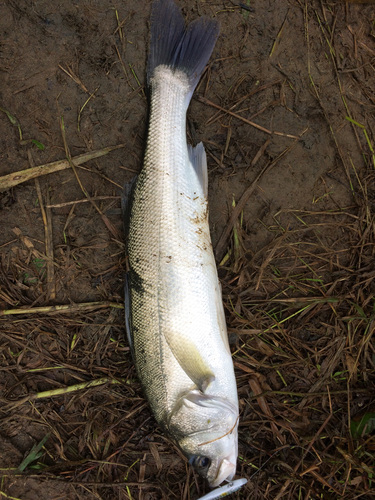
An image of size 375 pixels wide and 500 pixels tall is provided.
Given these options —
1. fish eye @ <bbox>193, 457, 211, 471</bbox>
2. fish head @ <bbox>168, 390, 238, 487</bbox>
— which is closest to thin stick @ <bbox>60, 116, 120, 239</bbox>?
fish head @ <bbox>168, 390, 238, 487</bbox>

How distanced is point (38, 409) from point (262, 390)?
195 cm

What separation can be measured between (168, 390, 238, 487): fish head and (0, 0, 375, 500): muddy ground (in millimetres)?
523

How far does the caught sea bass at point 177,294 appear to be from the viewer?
234 centimetres

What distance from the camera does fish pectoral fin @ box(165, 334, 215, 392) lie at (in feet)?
7.70

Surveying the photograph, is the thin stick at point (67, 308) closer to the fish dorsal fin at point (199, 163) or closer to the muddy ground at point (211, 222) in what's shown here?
the muddy ground at point (211, 222)

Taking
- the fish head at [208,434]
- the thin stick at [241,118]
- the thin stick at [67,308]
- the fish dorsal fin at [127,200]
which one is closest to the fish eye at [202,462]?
the fish head at [208,434]

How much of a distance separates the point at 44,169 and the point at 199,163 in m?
1.36

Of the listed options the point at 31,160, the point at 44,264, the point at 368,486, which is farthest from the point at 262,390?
the point at 31,160

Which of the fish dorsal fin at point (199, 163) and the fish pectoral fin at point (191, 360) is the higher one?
the fish dorsal fin at point (199, 163)

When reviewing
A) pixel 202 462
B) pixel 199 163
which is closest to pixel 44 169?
pixel 199 163

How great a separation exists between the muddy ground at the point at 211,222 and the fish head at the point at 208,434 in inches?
20.6

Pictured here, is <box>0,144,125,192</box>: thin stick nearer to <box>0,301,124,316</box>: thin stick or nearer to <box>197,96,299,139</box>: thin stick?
<box>197,96,299,139</box>: thin stick

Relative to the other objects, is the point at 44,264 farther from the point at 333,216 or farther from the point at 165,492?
the point at 333,216

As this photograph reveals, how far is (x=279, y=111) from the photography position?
291cm
